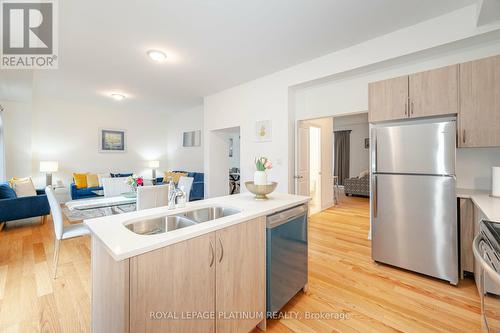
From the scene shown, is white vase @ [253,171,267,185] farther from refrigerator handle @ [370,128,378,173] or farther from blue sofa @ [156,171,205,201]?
blue sofa @ [156,171,205,201]

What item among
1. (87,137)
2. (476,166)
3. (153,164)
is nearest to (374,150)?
(476,166)

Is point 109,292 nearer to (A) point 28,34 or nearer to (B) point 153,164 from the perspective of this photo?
(A) point 28,34

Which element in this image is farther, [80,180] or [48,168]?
[80,180]

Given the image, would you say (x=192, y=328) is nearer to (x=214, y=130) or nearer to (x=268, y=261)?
(x=268, y=261)

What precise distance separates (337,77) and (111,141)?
6.40 metres

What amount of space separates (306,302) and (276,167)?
2.39 metres

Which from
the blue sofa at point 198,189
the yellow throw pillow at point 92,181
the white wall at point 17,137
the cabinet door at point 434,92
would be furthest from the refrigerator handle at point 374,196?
the white wall at point 17,137

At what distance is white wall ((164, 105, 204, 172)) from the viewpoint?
6.59m

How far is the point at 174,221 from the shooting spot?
4.95ft

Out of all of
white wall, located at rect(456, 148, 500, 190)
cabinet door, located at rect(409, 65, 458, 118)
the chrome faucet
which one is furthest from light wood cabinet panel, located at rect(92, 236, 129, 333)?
white wall, located at rect(456, 148, 500, 190)

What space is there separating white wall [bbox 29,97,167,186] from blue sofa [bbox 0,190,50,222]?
7.68ft

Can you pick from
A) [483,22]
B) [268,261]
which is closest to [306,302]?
[268,261]

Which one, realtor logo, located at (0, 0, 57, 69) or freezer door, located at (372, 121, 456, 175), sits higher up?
realtor logo, located at (0, 0, 57, 69)

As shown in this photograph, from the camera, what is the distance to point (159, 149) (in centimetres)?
752
